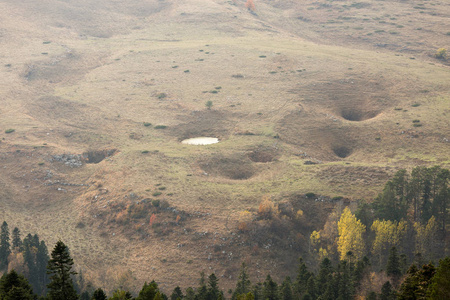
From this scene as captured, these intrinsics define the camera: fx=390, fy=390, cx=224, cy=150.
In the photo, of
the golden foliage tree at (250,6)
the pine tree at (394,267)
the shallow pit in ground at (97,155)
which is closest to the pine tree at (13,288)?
the pine tree at (394,267)

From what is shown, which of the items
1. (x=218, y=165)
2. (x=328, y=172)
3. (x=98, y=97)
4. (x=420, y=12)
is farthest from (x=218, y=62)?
(x=420, y=12)

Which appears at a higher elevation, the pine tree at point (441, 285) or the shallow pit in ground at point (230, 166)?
the pine tree at point (441, 285)

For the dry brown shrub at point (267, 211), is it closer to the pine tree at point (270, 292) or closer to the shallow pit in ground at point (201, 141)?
the pine tree at point (270, 292)

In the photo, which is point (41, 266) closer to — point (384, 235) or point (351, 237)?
point (351, 237)

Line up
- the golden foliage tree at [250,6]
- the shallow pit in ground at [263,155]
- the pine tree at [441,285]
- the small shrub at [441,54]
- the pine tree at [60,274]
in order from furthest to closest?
the golden foliage tree at [250,6] → the small shrub at [441,54] → the shallow pit in ground at [263,155] → the pine tree at [60,274] → the pine tree at [441,285]

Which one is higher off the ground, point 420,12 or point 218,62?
point 420,12

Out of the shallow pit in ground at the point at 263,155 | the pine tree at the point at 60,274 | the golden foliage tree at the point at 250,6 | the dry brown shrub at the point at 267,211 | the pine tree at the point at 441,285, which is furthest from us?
the golden foliage tree at the point at 250,6

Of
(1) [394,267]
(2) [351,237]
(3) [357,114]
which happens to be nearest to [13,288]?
(1) [394,267]

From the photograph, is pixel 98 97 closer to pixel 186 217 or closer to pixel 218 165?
pixel 218 165
